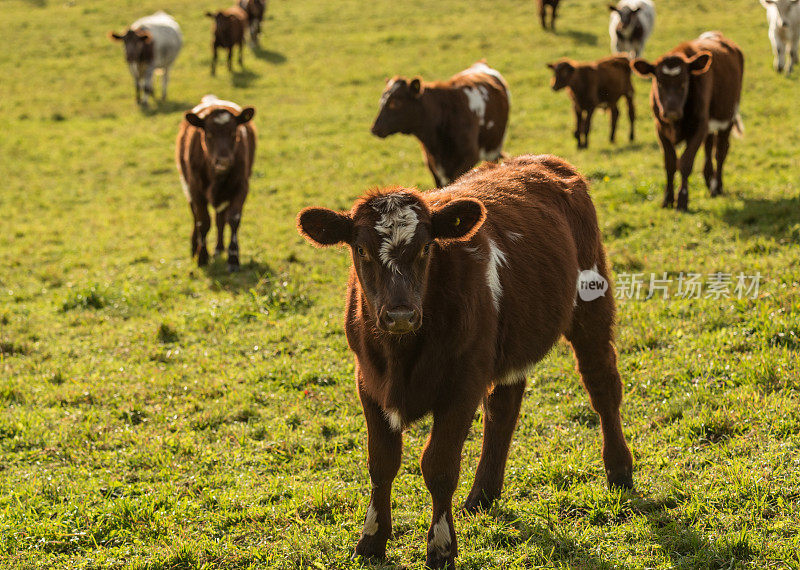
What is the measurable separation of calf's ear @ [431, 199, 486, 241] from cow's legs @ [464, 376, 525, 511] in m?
1.31

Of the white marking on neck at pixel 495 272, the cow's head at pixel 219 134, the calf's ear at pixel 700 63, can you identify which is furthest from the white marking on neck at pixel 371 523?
the calf's ear at pixel 700 63

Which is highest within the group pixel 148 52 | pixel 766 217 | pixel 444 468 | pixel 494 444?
pixel 148 52

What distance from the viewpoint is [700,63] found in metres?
10.8

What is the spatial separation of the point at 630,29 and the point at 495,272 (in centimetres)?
1957

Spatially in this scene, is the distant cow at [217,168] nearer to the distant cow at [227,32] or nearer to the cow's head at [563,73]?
the cow's head at [563,73]

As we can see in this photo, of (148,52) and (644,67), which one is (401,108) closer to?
(644,67)

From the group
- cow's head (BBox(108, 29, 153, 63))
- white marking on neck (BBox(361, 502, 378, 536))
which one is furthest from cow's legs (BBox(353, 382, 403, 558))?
cow's head (BBox(108, 29, 153, 63))

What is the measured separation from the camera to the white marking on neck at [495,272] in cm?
463

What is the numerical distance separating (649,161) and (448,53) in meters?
12.3

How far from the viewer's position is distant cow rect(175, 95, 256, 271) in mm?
10328

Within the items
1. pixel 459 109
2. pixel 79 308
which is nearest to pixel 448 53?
pixel 459 109

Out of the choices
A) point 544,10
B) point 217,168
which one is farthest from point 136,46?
point 217,168

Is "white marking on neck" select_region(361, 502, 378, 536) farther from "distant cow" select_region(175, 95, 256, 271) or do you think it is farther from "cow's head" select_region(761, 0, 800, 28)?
"cow's head" select_region(761, 0, 800, 28)

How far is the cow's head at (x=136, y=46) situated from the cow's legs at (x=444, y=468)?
21899 mm
